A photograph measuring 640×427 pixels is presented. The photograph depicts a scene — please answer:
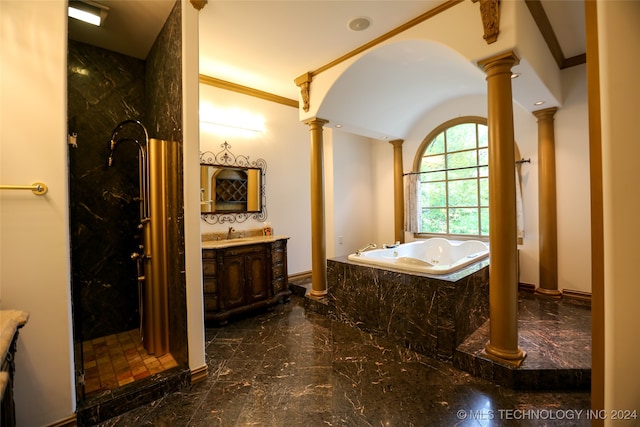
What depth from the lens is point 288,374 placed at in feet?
6.88

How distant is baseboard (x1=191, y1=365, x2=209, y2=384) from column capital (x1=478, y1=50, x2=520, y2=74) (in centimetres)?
305

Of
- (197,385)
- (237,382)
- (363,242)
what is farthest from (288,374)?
(363,242)

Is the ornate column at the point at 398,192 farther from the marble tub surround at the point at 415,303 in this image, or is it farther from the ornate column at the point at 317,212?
the marble tub surround at the point at 415,303

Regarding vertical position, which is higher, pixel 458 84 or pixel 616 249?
pixel 458 84

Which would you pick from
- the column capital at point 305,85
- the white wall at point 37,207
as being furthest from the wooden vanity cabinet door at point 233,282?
the column capital at point 305,85

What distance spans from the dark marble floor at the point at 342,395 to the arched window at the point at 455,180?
103 inches

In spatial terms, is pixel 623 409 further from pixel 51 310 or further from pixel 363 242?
pixel 363 242

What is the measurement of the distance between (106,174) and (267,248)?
175cm

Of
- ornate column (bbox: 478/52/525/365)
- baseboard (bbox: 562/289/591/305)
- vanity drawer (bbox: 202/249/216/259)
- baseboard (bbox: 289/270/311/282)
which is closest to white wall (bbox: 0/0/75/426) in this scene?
vanity drawer (bbox: 202/249/216/259)

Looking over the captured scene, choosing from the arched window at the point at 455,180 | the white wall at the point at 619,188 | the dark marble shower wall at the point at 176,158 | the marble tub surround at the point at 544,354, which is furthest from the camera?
the arched window at the point at 455,180

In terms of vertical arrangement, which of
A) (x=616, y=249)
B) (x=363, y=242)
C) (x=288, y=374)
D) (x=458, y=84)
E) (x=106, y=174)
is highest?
(x=458, y=84)

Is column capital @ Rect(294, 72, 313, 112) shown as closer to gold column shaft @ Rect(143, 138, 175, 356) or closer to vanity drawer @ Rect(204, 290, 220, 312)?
gold column shaft @ Rect(143, 138, 175, 356)

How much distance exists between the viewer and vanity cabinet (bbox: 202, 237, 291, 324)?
2.92m

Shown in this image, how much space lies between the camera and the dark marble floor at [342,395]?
1638mm
